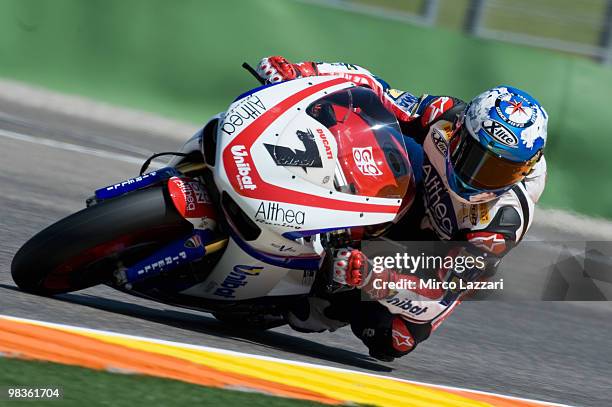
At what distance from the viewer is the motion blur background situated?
10242 millimetres

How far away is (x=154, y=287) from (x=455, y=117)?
172 centimetres

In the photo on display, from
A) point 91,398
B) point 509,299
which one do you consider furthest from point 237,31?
point 91,398

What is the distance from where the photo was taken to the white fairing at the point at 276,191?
4.48 m

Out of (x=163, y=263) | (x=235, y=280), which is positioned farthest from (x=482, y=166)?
(x=163, y=263)

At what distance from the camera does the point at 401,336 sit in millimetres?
5277

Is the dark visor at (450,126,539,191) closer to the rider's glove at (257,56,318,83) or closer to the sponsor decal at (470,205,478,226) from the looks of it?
the sponsor decal at (470,205,478,226)

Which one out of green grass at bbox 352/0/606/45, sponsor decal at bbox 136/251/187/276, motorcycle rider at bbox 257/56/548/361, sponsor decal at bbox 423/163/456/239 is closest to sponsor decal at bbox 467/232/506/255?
motorcycle rider at bbox 257/56/548/361

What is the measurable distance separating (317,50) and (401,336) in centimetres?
583

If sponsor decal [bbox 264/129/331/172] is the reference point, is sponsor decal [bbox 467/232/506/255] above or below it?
below

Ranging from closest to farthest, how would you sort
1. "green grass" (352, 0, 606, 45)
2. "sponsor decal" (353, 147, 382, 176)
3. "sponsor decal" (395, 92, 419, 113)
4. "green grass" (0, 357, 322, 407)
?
"green grass" (0, 357, 322, 407), "sponsor decal" (353, 147, 382, 176), "sponsor decal" (395, 92, 419, 113), "green grass" (352, 0, 606, 45)

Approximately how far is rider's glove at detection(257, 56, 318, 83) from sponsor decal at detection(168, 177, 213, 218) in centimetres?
72

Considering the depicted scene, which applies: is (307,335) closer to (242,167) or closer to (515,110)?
(242,167)

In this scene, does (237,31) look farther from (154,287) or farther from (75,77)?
(154,287)

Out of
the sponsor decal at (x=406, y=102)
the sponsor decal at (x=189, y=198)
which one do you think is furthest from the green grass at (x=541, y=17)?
the sponsor decal at (x=189, y=198)
